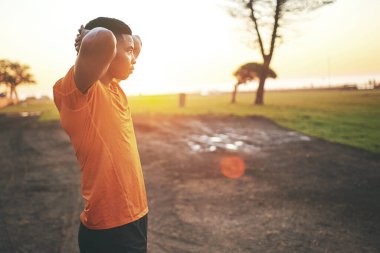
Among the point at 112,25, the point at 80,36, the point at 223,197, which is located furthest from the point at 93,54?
the point at 223,197

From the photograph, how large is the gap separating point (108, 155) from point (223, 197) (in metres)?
4.52

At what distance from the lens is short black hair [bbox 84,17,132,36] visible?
1.91 m

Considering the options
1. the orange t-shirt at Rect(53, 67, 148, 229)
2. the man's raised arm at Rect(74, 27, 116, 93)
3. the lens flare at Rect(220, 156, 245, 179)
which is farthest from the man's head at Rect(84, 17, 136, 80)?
the lens flare at Rect(220, 156, 245, 179)

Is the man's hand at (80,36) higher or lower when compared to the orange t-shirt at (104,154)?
higher

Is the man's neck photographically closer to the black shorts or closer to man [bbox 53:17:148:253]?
man [bbox 53:17:148:253]

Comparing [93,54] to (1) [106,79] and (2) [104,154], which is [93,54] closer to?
(1) [106,79]

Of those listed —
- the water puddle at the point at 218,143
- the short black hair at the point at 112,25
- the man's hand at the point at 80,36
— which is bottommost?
the water puddle at the point at 218,143

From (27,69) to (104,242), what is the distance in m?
89.3

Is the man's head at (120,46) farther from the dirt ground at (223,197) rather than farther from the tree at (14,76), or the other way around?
the tree at (14,76)

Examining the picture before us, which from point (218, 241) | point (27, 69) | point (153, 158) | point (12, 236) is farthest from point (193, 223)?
point (27, 69)

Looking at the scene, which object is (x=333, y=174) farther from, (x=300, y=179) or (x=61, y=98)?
(x=61, y=98)

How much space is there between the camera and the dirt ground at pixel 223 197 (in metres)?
4.28

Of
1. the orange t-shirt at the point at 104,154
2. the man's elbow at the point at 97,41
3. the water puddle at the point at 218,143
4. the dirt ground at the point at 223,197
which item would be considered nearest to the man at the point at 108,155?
the orange t-shirt at the point at 104,154

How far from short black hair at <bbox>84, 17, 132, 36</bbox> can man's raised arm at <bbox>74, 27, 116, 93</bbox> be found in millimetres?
384
